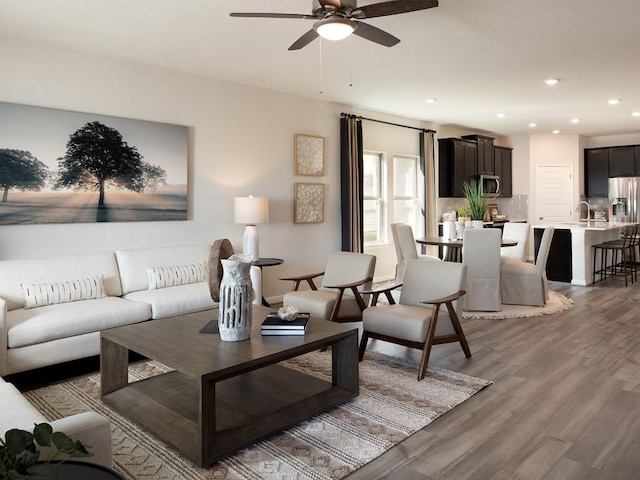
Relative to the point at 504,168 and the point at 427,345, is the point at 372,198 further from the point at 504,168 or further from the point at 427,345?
the point at 427,345

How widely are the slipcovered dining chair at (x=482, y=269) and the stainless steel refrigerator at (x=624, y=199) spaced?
6.01 m

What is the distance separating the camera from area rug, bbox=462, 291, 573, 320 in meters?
5.38

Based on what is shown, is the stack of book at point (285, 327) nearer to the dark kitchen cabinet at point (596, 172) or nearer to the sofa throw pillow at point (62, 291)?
the sofa throw pillow at point (62, 291)

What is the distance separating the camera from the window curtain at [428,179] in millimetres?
8398

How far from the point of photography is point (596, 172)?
1031cm

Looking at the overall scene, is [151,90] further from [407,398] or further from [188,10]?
[407,398]

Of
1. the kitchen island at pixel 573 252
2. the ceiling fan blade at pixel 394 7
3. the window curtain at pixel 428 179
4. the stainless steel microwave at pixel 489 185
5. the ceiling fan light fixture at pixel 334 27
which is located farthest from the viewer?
the stainless steel microwave at pixel 489 185

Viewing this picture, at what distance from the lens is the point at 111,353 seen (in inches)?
121

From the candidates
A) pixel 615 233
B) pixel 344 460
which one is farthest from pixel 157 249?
pixel 615 233

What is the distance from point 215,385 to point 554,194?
370 inches

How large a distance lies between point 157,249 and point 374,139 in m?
4.06

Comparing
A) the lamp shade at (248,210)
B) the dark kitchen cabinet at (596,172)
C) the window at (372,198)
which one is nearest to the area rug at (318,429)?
the lamp shade at (248,210)

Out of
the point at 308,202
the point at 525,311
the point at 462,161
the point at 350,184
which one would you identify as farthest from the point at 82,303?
the point at 462,161

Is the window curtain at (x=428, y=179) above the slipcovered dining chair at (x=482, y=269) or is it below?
above
